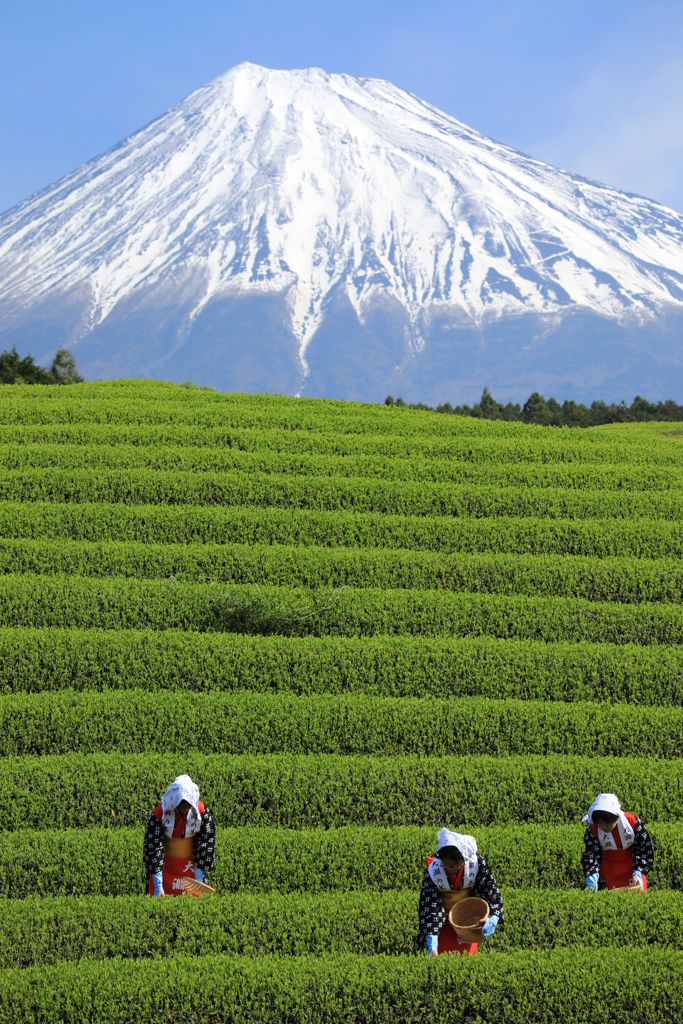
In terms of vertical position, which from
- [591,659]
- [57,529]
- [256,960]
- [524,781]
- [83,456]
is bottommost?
[256,960]

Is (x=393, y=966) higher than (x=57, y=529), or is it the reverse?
(x=57, y=529)

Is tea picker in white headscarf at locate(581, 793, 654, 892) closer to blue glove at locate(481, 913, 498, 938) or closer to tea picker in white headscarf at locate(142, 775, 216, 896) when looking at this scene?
blue glove at locate(481, 913, 498, 938)

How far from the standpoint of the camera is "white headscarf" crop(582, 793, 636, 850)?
7.92m

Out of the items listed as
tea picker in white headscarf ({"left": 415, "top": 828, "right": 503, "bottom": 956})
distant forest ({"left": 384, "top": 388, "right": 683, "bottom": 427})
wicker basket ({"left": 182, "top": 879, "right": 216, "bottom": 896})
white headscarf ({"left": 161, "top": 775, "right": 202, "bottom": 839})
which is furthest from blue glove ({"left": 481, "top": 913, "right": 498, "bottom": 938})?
distant forest ({"left": 384, "top": 388, "right": 683, "bottom": 427})


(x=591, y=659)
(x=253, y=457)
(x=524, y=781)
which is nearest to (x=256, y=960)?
(x=524, y=781)

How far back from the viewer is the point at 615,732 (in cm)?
1191

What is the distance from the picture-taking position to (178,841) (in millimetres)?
8219

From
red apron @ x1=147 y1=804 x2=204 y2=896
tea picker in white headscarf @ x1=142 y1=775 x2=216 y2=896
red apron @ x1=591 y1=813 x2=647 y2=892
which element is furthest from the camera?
red apron @ x1=591 y1=813 x2=647 y2=892

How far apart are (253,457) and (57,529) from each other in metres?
4.74

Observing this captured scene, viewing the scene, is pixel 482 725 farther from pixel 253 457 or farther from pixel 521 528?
pixel 253 457

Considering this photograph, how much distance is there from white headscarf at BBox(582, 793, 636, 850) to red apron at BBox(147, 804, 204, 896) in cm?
377

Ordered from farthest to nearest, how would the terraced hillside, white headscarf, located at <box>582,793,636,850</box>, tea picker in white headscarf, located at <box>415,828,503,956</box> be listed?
white headscarf, located at <box>582,793,636,850</box>
tea picker in white headscarf, located at <box>415,828,503,956</box>
the terraced hillside

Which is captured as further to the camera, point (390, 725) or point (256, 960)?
point (390, 725)

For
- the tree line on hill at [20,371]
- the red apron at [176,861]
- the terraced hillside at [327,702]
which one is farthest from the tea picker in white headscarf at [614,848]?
the tree line on hill at [20,371]
